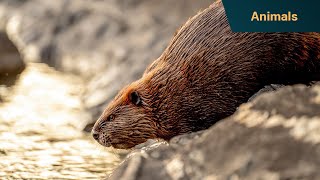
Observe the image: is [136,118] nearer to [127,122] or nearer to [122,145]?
[127,122]

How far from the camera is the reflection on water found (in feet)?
13.9

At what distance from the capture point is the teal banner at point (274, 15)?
2635mm

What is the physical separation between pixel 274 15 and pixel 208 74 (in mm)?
374

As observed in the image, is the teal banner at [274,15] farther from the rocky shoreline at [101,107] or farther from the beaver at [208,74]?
the rocky shoreline at [101,107]

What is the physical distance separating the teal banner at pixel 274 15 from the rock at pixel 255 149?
0.81 meters

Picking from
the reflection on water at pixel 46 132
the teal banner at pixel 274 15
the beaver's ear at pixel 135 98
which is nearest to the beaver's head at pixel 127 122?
the beaver's ear at pixel 135 98

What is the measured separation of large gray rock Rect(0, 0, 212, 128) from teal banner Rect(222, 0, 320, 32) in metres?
2.20

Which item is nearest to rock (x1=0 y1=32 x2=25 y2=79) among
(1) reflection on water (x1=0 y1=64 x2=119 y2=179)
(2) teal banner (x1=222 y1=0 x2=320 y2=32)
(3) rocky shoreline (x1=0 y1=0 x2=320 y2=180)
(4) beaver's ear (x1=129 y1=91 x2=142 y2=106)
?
(3) rocky shoreline (x1=0 y1=0 x2=320 y2=180)

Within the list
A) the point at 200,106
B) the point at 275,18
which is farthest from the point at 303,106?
the point at 200,106

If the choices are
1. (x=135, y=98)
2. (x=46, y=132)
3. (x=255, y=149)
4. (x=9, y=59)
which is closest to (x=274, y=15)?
(x=135, y=98)

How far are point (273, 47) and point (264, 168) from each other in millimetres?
1210

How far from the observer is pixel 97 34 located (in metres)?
5.85

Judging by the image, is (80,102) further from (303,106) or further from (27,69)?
(303,106)

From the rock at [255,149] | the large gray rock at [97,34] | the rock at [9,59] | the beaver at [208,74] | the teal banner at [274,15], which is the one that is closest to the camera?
the rock at [255,149]
